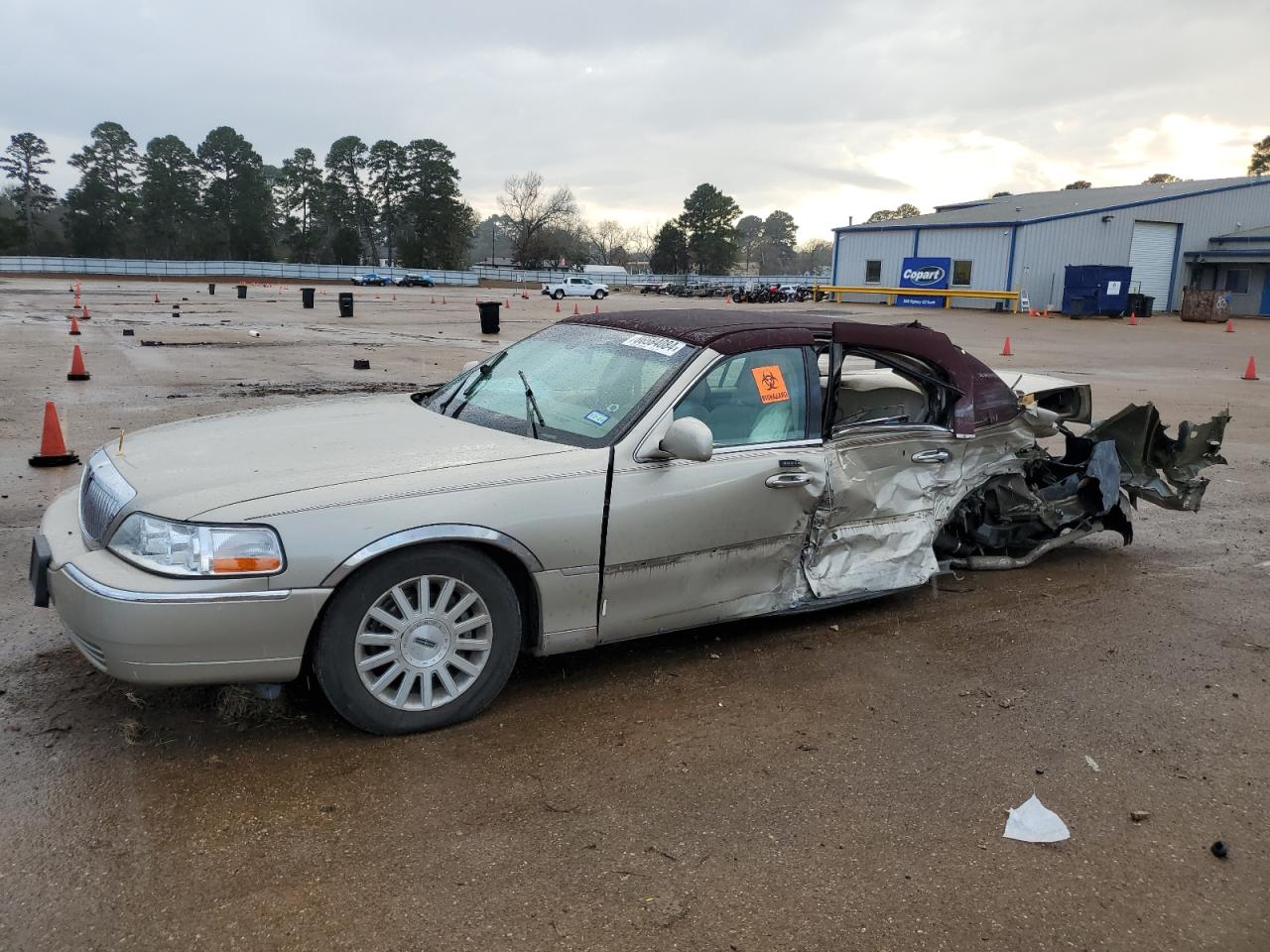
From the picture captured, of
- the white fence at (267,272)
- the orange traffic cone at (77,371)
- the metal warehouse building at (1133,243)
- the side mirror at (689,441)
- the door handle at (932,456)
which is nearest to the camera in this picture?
the side mirror at (689,441)

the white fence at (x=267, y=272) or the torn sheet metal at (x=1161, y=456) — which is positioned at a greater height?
the white fence at (x=267, y=272)

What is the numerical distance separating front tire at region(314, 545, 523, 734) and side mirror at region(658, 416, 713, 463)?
85cm

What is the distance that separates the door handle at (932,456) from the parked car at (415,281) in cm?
7277

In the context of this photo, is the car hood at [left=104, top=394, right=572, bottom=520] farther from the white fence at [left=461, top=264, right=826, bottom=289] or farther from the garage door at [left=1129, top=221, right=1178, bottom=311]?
the white fence at [left=461, top=264, right=826, bottom=289]

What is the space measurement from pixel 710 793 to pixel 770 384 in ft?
6.55

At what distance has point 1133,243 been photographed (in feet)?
156

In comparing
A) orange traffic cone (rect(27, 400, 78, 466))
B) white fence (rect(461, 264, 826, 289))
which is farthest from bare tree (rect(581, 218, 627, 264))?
orange traffic cone (rect(27, 400, 78, 466))

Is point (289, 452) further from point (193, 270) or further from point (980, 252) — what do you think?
point (193, 270)

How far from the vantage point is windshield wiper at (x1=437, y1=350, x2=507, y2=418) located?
467 centimetres

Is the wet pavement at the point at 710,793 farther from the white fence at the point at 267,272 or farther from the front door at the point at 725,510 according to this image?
the white fence at the point at 267,272

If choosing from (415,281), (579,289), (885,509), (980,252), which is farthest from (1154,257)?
(415,281)

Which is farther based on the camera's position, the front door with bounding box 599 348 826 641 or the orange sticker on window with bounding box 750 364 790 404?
the orange sticker on window with bounding box 750 364 790 404

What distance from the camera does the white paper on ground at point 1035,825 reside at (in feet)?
10.3

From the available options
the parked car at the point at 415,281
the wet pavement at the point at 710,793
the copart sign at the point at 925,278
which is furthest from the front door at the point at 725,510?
the parked car at the point at 415,281
